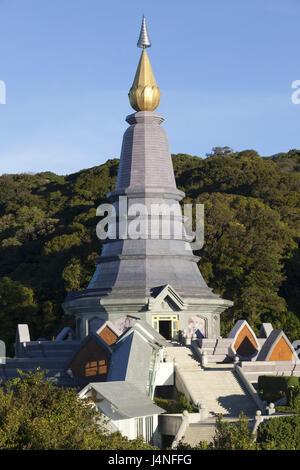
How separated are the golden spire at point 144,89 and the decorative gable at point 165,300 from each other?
35.2ft

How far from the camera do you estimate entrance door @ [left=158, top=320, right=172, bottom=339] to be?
39.6 metres

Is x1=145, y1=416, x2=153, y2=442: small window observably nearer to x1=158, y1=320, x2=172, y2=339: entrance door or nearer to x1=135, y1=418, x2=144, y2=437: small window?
x1=135, y1=418, x2=144, y2=437: small window

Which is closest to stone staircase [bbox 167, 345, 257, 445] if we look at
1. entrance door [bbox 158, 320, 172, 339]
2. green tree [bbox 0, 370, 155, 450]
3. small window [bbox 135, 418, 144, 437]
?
small window [bbox 135, 418, 144, 437]

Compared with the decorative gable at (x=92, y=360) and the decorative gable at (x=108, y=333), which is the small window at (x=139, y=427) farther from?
the decorative gable at (x=108, y=333)

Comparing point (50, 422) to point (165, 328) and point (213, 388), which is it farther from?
point (165, 328)

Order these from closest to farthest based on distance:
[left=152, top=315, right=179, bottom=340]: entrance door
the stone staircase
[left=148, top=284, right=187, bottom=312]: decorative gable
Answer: the stone staircase
[left=148, top=284, right=187, bottom=312]: decorative gable
[left=152, top=315, right=179, bottom=340]: entrance door

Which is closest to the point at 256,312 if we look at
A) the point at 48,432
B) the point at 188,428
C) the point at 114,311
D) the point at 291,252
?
the point at 291,252

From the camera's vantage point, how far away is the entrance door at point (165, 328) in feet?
130

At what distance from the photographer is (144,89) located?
144 feet

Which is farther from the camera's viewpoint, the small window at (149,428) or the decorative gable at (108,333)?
the decorative gable at (108,333)

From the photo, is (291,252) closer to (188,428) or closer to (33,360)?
(33,360)

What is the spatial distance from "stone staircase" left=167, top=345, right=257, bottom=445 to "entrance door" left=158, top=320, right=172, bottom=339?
3441mm

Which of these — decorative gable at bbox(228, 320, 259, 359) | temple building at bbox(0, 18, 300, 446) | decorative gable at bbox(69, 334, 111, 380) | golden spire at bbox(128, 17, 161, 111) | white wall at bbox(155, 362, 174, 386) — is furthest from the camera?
golden spire at bbox(128, 17, 161, 111)

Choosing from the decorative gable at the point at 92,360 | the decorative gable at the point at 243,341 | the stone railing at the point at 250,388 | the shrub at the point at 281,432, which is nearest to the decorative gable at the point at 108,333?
the decorative gable at the point at 92,360
